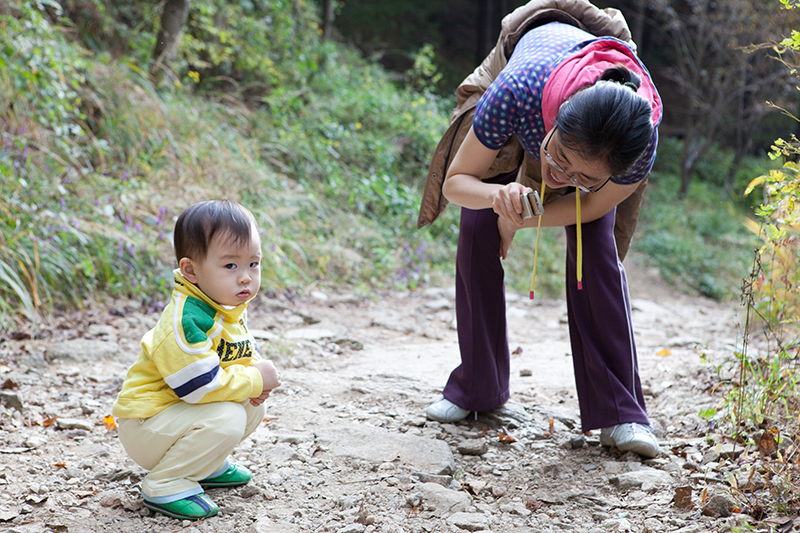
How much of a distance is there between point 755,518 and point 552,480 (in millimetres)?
616

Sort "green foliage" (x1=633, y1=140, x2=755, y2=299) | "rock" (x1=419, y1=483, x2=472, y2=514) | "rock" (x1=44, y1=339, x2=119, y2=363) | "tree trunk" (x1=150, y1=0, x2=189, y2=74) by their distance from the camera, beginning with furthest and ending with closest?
"green foliage" (x1=633, y1=140, x2=755, y2=299), "tree trunk" (x1=150, y1=0, x2=189, y2=74), "rock" (x1=44, y1=339, x2=119, y2=363), "rock" (x1=419, y1=483, x2=472, y2=514)

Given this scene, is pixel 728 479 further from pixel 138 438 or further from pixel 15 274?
pixel 15 274

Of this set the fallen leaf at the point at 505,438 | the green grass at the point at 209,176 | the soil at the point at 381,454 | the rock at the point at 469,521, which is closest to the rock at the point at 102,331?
the soil at the point at 381,454

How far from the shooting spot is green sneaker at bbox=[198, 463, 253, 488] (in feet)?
6.54

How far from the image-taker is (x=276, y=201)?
558 centimetres

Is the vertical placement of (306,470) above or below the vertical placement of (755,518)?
below

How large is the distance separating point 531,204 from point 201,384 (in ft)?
3.42

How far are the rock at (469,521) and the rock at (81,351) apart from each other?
2.18 m

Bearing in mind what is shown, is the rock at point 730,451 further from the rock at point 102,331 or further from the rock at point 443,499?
the rock at point 102,331

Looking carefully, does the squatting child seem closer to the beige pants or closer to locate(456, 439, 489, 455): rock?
the beige pants

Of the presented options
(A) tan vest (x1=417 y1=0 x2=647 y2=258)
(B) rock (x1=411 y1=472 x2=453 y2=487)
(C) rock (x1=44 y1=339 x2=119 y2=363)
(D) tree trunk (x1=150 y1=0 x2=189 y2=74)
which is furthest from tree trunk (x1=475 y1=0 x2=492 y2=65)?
(B) rock (x1=411 y1=472 x2=453 y2=487)

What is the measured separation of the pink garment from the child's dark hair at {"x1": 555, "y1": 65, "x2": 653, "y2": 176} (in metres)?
0.05

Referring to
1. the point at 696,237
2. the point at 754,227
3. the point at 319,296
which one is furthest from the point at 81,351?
the point at 696,237

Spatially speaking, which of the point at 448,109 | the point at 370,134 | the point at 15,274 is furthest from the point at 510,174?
the point at 448,109
